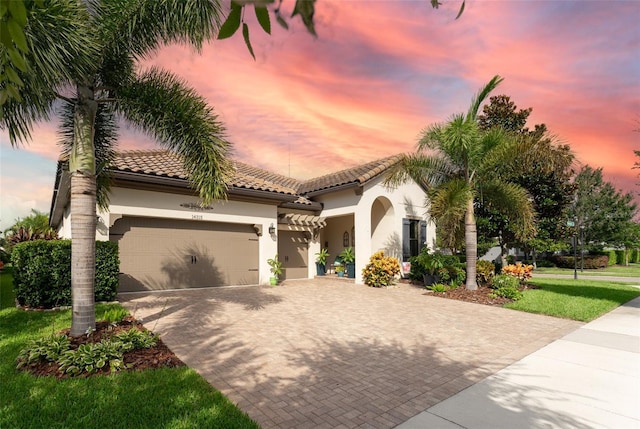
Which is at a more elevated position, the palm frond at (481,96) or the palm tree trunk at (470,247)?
the palm frond at (481,96)

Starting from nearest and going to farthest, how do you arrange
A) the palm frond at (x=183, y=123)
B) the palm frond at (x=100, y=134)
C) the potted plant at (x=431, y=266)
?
the palm frond at (x=183, y=123)
the palm frond at (x=100, y=134)
the potted plant at (x=431, y=266)

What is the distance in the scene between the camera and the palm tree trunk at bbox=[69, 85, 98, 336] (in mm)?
5980

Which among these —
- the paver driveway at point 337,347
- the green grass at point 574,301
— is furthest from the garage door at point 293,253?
the green grass at point 574,301

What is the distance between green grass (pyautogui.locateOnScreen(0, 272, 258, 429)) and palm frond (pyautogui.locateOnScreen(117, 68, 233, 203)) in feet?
12.3

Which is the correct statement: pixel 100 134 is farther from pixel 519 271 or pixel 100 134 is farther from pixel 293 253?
pixel 519 271

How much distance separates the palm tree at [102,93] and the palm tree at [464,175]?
8764 mm

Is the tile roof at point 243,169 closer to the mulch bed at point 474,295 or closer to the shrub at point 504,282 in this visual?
the mulch bed at point 474,295

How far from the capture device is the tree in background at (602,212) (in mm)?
30078

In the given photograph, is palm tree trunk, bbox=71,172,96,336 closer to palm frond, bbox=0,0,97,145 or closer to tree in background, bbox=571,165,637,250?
palm frond, bbox=0,0,97,145

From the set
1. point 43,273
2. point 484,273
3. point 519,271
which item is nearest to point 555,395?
point 484,273

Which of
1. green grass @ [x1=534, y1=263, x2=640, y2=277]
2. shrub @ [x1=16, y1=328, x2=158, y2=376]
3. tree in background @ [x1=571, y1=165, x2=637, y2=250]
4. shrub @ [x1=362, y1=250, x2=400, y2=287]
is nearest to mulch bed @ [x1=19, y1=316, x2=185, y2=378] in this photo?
shrub @ [x1=16, y1=328, x2=158, y2=376]

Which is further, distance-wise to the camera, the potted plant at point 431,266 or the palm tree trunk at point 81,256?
the potted plant at point 431,266

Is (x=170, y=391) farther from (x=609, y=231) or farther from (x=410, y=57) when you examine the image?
(x=609, y=231)

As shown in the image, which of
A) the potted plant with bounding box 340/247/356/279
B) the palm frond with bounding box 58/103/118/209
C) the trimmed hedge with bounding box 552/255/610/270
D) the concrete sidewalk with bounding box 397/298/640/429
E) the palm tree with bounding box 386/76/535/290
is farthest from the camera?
the trimmed hedge with bounding box 552/255/610/270
